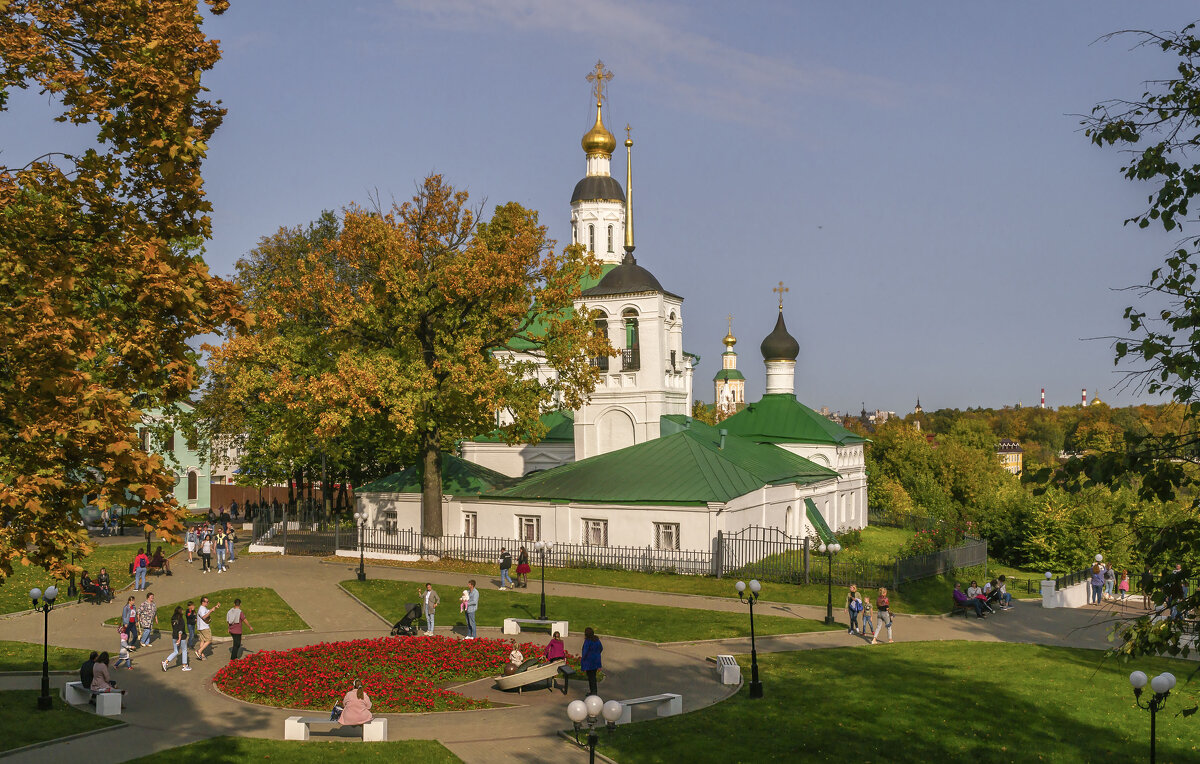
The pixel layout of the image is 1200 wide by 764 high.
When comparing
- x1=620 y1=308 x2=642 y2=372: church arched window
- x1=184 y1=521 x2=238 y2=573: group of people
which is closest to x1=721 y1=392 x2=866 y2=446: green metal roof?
x1=620 y1=308 x2=642 y2=372: church arched window

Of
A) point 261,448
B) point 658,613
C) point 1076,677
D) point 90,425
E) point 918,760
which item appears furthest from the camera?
point 261,448

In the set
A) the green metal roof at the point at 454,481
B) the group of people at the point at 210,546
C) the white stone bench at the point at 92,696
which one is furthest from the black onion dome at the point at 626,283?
the white stone bench at the point at 92,696

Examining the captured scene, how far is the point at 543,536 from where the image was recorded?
37.6 metres

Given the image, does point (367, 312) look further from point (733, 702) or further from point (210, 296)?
point (210, 296)

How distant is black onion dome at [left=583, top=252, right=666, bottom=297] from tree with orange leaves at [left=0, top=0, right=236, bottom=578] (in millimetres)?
32816

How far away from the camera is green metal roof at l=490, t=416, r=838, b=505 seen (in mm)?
35812

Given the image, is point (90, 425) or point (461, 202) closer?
point (90, 425)

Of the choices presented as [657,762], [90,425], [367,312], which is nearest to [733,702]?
[657,762]

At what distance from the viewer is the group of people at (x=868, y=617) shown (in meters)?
25.5

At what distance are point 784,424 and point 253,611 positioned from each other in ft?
112

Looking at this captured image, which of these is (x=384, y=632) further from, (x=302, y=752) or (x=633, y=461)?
(x=633, y=461)

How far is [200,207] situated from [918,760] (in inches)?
531

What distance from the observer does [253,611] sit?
2781 cm

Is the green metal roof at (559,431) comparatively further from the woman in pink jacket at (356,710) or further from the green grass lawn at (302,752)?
the green grass lawn at (302,752)
